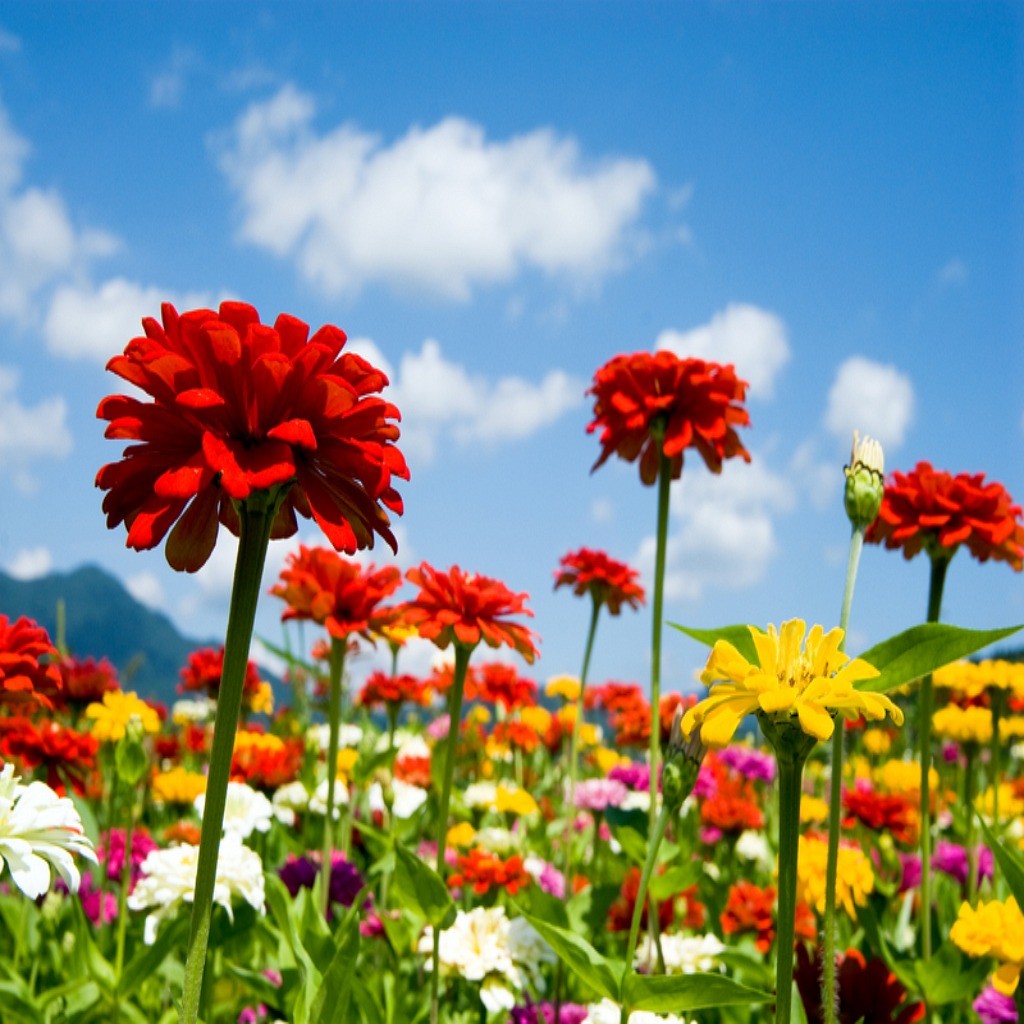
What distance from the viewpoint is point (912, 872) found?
2768 mm

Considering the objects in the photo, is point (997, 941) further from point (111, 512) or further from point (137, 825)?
point (137, 825)

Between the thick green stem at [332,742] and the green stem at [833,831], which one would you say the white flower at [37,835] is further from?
the green stem at [833,831]

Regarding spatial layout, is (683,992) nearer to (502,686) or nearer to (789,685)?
(789,685)

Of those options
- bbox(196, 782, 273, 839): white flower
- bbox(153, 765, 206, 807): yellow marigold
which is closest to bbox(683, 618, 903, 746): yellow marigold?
bbox(196, 782, 273, 839): white flower

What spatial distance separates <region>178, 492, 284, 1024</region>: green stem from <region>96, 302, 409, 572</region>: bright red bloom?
4 cm

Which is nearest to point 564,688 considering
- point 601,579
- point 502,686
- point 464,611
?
point 502,686

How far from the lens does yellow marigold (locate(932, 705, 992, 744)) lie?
323 cm

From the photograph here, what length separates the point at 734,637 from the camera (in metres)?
1.31

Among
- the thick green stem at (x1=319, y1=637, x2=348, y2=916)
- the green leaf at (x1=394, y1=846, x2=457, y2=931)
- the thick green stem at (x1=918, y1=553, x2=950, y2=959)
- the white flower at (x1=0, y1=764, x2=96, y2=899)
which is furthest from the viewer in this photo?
the thick green stem at (x1=319, y1=637, x2=348, y2=916)

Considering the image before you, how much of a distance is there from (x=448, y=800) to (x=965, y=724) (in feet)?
7.20

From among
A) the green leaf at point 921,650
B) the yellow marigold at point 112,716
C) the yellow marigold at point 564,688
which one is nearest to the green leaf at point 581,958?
the green leaf at point 921,650

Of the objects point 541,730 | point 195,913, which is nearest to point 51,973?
Answer: point 195,913

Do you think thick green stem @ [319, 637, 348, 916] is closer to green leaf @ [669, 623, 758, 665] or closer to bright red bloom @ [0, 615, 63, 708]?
bright red bloom @ [0, 615, 63, 708]

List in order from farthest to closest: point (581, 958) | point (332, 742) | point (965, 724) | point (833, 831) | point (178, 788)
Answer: point (965, 724) < point (178, 788) < point (332, 742) < point (833, 831) < point (581, 958)
